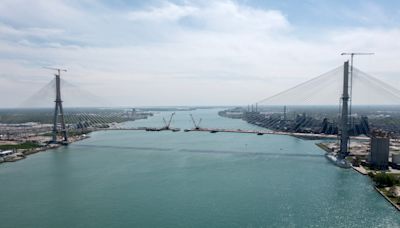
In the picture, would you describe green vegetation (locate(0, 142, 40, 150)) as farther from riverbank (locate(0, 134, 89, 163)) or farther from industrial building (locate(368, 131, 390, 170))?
industrial building (locate(368, 131, 390, 170))

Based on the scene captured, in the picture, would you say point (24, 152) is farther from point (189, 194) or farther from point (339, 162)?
point (339, 162)

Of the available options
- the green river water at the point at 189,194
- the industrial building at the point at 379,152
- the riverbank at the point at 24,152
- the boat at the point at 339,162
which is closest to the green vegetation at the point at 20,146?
the riverbank at the point at 24,152

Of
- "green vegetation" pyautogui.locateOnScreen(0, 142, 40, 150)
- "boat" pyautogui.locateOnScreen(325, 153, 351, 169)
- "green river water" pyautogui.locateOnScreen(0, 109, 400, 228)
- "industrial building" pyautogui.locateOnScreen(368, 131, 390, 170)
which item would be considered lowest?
"green river water" pyautogui.locateOnScreen(0, 109, 400, 228)

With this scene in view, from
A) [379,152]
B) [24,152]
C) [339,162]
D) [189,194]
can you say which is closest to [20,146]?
[24,152]

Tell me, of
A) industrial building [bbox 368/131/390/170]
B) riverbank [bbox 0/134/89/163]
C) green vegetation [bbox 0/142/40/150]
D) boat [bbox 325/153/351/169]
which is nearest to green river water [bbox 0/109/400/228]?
boat [bbox 325/153/351/169]

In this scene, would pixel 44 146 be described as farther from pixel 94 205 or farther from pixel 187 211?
pixel 187 211

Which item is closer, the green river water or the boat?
the green river water

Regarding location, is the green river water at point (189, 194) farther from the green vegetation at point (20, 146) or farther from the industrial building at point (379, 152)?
the green vegetation at point (20, 146)

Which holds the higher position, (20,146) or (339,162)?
(339,162)

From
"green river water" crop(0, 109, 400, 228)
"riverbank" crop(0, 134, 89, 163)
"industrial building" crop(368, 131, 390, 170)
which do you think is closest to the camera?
"green river water" crop(0, 109, 400, 228)
